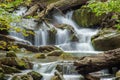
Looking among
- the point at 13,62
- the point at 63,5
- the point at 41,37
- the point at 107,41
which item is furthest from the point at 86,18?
the point at 13,62

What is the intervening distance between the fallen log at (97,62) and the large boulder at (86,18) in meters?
12.6

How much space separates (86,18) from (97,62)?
13505mm

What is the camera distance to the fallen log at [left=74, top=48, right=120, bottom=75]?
9.86m

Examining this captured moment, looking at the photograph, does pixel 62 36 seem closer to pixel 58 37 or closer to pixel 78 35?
pixel 58 37

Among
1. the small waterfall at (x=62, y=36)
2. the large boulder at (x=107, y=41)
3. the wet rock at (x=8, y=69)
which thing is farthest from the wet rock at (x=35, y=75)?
the small waterfall at (x=62, y=36)

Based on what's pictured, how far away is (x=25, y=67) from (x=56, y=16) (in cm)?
1229

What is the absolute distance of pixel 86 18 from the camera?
2345cm

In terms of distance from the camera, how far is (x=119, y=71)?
1073cm

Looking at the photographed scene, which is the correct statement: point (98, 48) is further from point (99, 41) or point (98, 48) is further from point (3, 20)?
point (3, 20)

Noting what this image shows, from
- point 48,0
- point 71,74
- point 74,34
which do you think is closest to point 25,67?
point 71,74

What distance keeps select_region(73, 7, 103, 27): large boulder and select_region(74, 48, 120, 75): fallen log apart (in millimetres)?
12631

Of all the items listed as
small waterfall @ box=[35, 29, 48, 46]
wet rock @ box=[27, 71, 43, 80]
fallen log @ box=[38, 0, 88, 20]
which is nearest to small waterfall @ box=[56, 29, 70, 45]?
small waterfall @ box=[35, 29, 48, 46]

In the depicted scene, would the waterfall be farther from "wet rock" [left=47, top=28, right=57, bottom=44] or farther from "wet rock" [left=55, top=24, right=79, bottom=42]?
"wet rock" [left=55, top=24, right=79, bottom=42]

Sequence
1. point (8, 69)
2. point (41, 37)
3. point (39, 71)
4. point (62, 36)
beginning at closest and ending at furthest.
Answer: point (8, 69) → point (39, 71) → point (41, 37) → point (62, 36)
